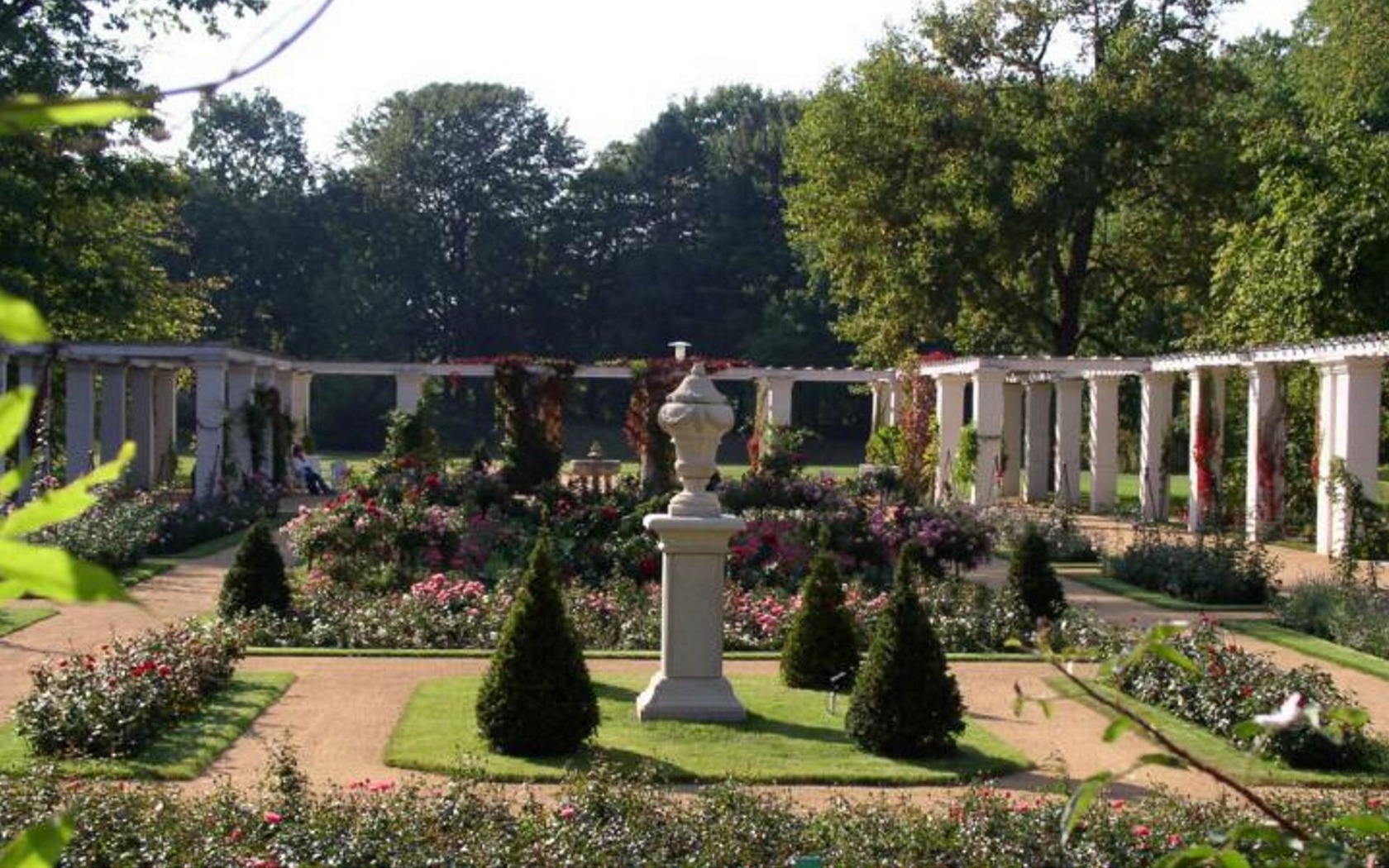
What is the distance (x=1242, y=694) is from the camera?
10.7 meters

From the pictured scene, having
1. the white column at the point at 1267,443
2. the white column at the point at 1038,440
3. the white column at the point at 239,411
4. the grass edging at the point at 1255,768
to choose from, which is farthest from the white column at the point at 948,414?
the grass edging at the point at 1255,768

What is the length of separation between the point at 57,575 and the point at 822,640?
1170 centimetres

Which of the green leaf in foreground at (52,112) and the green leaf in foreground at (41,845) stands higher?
the green leaf in foreground at (52,112)

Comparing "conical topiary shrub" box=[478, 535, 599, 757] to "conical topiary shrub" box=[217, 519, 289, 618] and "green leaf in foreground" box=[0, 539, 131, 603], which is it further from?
"green leaf in foreground" box=[0, 539, 131, 603]

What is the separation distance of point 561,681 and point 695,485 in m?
1.67

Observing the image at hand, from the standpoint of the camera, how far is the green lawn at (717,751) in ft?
31.0

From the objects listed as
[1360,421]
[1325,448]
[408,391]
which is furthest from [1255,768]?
[408,391]

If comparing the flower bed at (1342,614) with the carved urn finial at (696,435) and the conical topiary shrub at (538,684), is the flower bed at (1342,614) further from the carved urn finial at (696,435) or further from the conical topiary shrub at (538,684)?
the conical topiary shrub at (538,684)

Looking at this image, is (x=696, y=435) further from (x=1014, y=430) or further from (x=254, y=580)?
(x=1014, y=430)

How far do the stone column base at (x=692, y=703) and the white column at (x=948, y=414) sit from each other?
22177mm

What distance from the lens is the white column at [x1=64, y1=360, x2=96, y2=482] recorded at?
29.2 meters

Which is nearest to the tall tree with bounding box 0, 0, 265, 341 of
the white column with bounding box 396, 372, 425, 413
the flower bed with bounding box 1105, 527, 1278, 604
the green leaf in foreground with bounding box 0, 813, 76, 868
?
the white column with bounding box 396, 372, 425, 413

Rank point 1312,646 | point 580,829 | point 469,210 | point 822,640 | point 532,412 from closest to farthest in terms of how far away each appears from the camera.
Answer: point 580,829 → point 822,640 → point 1312,646 → point 532,412 → point 469,210

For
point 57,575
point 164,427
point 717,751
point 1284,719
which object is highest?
point 57,575
